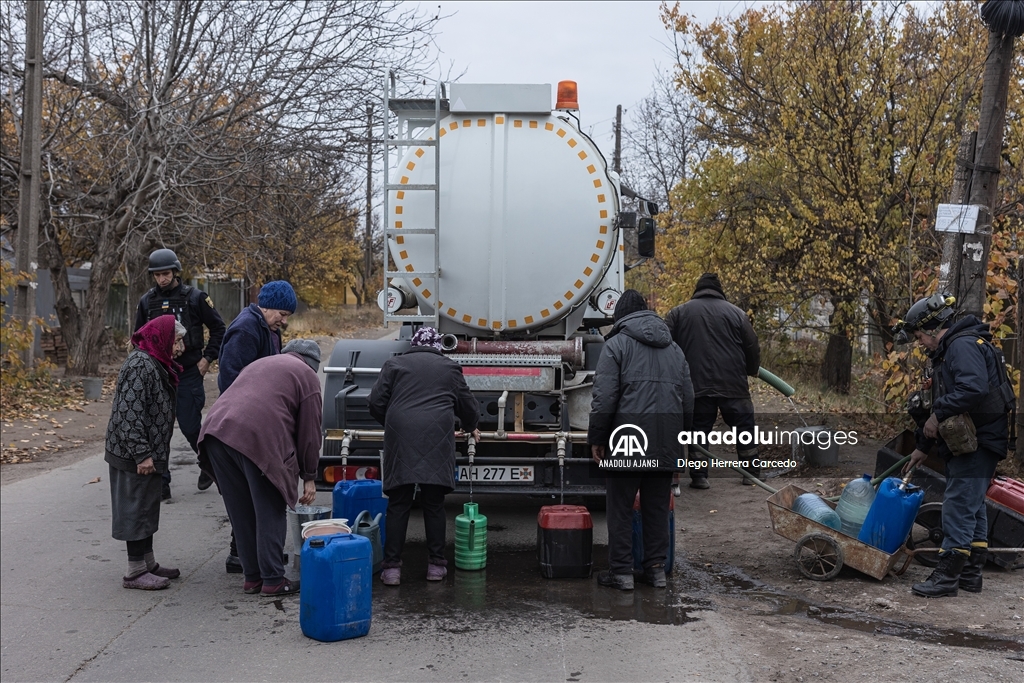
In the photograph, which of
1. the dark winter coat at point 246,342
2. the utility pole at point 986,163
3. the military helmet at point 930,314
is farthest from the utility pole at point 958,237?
the dark winter coat at point 246,342

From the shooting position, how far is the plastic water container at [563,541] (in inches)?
247

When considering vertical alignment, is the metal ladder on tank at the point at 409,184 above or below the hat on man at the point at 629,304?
above

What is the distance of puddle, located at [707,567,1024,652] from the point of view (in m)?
5.16

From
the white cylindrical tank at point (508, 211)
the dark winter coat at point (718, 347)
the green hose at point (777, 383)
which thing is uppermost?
the white cylindrical tank at point (508, 211)

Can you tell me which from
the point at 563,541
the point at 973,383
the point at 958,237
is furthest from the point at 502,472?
the point at 958,237

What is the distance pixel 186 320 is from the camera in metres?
8.48

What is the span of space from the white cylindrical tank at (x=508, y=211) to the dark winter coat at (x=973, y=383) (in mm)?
2506

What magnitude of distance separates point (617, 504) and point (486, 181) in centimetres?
263

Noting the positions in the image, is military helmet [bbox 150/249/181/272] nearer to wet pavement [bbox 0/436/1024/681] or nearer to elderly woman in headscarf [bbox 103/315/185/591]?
elderly woman in headscarf [bbox 103/315/185/591]

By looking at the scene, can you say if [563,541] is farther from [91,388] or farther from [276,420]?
[91,388]

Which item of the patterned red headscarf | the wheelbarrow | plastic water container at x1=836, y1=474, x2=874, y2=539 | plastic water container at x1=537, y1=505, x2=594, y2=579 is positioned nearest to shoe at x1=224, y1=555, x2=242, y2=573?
Answer: the patterned red headscarf

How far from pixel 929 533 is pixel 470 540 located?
125 inches

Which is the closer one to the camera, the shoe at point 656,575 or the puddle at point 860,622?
the puddle at point 860,622

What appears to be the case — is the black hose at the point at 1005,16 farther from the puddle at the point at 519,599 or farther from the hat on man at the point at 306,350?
the hat on man at the point at 306,350
